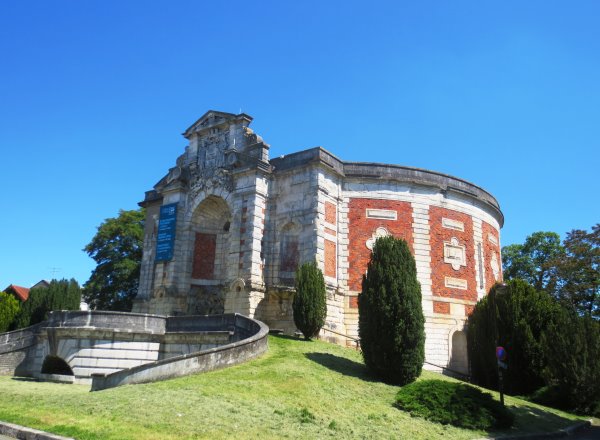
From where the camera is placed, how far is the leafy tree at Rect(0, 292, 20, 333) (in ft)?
99.9

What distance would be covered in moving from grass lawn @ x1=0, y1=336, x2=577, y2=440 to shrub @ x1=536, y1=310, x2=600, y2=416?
2140 mm

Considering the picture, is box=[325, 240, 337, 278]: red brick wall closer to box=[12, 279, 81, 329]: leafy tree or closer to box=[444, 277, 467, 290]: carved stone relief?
box=[444, 277, 467, 290]: carved stone relief

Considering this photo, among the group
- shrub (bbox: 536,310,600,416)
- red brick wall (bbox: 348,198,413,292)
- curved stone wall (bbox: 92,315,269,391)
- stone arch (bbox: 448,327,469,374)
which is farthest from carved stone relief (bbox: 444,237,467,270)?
curved stone wall (bbox: 92,315,269,391)

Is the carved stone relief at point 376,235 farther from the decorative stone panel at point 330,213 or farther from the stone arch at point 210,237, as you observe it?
the stone arch at point 210,237

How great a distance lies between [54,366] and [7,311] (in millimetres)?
12324

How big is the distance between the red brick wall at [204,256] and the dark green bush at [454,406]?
1676cm

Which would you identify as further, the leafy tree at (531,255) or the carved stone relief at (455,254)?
the leafy tree at (531,255)

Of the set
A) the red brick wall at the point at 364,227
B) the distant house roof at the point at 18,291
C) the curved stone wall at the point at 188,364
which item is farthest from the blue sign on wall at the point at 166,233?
the distant house roof at the point at 18,291

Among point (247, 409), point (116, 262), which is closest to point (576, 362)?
point (247, 409)

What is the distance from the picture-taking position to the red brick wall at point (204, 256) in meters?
29.8

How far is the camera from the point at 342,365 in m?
18.4

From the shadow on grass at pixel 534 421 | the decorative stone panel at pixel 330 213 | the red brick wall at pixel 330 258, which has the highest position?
the decorative stone panel at pixel 330 213

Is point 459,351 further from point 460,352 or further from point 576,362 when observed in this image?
point 576,362

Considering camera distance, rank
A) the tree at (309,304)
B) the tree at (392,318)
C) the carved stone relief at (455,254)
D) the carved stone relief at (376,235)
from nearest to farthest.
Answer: the tree at (392,318) → the tree at (309,304) → the carved stone relief at (376,235) → the carved stone relief at (455,254)
